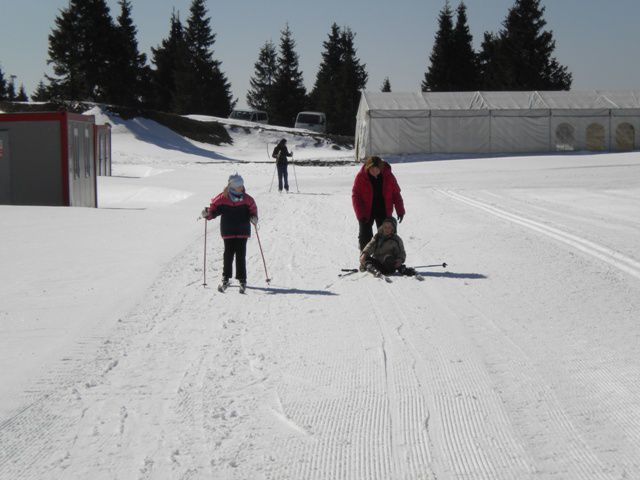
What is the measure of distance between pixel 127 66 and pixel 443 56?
29326mm

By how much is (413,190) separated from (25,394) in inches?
Answer: 781

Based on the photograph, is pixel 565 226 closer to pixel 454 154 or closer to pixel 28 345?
pixel 28 345

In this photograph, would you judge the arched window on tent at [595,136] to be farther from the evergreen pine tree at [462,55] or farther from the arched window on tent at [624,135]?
the evergreen pine tree at [462,55]

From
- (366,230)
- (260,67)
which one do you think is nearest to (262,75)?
(260,67)

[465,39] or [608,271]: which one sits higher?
[465,39]

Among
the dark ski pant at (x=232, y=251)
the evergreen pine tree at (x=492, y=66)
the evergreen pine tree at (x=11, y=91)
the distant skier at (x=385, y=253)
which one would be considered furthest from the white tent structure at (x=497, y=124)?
the evergreen pine tree at (x=11, y=91)

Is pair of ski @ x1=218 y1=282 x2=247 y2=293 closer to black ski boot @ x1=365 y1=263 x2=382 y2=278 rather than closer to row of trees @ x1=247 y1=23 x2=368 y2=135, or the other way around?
black ski boot @ x1=365 y1=263 x2=382 y2=278

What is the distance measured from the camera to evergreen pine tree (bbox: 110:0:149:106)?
56438mm

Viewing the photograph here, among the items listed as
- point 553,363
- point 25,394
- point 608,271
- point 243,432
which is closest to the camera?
point 243,432

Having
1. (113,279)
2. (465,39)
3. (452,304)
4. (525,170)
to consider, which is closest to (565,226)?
(452,304)

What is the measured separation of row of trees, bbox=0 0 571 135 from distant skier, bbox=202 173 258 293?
1900 inches

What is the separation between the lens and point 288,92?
3059 inches

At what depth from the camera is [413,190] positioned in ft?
81.1

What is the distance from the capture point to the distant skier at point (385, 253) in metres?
10.2
